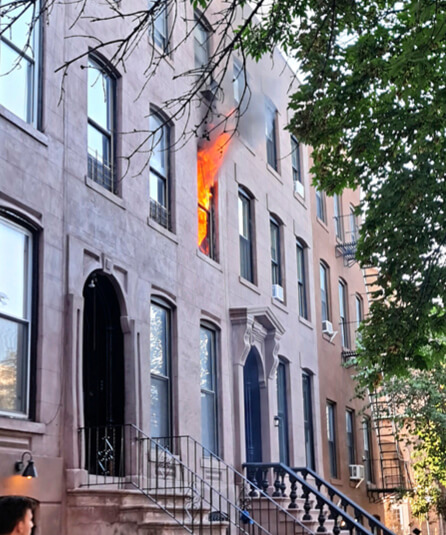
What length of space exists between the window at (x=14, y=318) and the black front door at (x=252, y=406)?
8.38 metres

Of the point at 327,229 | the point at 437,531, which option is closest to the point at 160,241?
the point at 327,229

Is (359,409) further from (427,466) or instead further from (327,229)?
(327,229)

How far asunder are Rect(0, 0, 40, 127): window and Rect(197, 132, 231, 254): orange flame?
19.0 feet

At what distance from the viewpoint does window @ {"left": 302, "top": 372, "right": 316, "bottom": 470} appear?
21750 millimetres

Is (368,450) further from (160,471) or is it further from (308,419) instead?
(160,471)

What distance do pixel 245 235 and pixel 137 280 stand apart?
6002mm

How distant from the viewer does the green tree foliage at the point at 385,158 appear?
11.6 m

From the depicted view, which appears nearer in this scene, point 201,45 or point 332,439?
point 201,45

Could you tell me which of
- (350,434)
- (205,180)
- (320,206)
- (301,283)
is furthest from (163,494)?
(320,206)

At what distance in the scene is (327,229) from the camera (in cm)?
2612

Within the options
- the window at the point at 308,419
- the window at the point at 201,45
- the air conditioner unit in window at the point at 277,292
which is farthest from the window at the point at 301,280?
the window at the point at 201,45

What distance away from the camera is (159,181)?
15.7 meters

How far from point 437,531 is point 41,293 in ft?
105

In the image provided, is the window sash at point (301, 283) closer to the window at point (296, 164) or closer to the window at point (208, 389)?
the window at point (296, 164)
